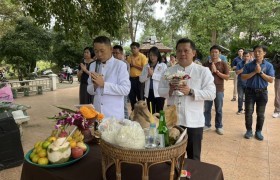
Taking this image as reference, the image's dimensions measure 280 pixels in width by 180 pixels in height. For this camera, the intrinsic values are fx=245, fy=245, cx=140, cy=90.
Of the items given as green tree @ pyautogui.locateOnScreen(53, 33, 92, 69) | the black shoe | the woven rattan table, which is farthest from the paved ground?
green tree @ pyautogui.locateOnScreen(53, 33, 92, 69)

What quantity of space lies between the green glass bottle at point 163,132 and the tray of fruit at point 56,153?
0.61 m

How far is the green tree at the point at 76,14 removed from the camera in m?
5.46

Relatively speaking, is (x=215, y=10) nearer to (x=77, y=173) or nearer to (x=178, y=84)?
(x=178, y=84)

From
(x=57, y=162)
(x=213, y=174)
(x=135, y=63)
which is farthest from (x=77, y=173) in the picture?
(x=135, y=63)

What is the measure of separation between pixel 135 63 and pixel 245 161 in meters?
3.45

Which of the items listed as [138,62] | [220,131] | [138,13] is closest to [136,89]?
[138,62]

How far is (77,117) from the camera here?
1.86 m

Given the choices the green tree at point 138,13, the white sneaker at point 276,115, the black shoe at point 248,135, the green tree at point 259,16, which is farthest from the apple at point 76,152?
the green tree at point 138,13

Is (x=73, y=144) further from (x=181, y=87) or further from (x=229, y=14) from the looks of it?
(x=229, y=14)

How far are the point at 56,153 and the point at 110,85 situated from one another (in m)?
1.07

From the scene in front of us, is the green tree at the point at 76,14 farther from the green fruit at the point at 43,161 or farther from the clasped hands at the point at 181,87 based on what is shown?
the green fruit at the point at 43,161

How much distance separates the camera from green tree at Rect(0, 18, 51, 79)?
982 cm

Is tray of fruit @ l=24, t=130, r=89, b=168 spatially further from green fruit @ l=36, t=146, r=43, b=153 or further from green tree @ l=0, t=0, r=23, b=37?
green tree @ l=0, t=0, r=23, b=37

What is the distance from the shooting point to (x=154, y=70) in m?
5.08
